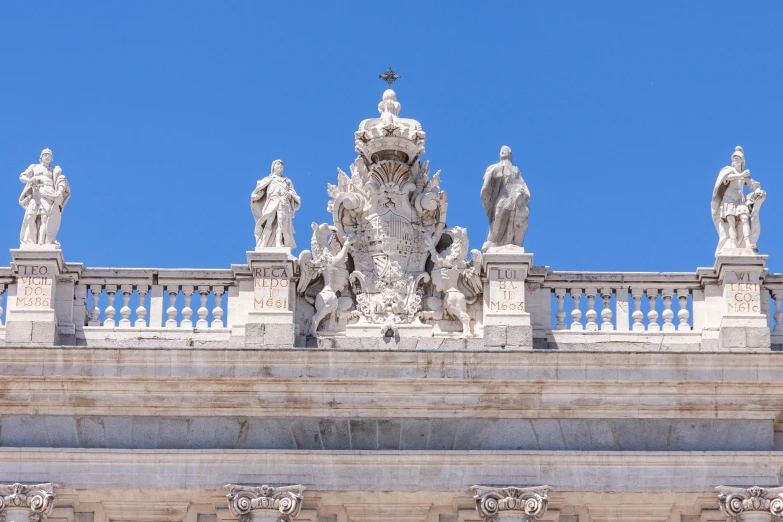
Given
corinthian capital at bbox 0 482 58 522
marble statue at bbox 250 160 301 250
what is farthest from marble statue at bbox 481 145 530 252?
corinthian capital at bbox 0 482 58 522

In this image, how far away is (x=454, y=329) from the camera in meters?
28.6

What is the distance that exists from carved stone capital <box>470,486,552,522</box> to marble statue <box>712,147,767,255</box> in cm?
426

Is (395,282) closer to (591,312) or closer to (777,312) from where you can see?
(591,312)

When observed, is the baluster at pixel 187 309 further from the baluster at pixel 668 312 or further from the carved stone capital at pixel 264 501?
the baluster at pixel 668 312

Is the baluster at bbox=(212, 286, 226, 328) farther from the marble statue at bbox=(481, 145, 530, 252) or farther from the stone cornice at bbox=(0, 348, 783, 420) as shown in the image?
the marble statue at bbox=(481, 145, 530, 252)

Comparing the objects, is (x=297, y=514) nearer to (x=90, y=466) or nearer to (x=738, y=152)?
(x=90, y=466)

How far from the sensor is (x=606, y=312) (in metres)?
28.5

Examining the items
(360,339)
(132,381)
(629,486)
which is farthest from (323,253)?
(629,486)

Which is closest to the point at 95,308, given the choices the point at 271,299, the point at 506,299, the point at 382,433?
the point at 271,299

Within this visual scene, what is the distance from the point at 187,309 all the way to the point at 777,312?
759 centimetres

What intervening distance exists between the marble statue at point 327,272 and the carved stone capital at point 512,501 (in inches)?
131

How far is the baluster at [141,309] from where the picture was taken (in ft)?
93.1

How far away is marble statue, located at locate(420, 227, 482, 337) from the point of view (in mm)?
28500

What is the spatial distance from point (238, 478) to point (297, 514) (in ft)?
2.77
